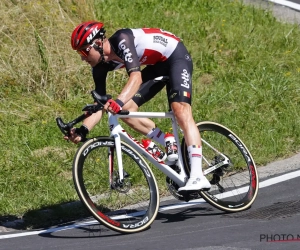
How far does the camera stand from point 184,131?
6926mm

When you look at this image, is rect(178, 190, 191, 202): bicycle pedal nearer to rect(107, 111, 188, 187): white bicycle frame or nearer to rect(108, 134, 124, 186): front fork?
rect(107, 111, 188, 187): white bicycle frame

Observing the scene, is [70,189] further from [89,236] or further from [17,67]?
[17,67]

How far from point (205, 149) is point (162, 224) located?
0.91m

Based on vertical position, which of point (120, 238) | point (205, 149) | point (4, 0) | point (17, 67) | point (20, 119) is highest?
point (4, 0)

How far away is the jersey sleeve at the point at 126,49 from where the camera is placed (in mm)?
6616

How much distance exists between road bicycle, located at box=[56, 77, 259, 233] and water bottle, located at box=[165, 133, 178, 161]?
50 millimetres

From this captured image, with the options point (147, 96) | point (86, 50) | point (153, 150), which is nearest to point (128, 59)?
point (86, 50)

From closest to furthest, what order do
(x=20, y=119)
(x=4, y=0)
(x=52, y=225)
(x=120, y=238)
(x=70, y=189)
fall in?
(x=120, y=238) < (x=52, y=225) < (x=70, y=189) < (x=20, y=119) < (x=4, y=0)

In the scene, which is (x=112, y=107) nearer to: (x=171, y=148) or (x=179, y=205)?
(x=171, y=148)

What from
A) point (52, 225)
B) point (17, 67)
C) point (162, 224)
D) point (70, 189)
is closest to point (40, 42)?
point (17, 67)

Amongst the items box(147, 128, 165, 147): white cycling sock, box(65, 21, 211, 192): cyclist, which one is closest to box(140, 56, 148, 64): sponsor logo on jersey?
box(65, 21, 211, 192): cyclist

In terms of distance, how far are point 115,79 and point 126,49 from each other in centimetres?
432

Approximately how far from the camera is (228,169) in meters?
7.46

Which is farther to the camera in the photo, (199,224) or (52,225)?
(52,225)
